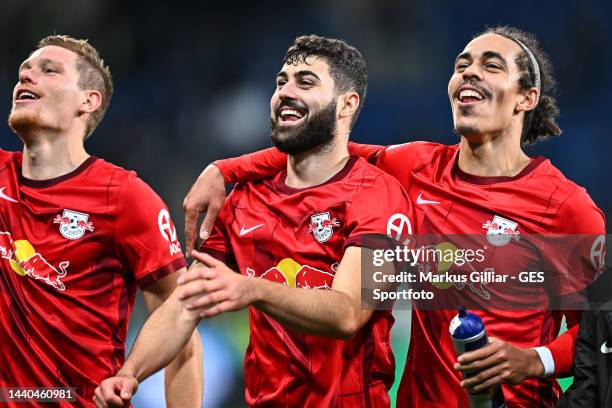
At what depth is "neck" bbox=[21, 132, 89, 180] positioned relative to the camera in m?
3.63

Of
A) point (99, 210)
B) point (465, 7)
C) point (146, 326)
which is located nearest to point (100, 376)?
point (146, 326)

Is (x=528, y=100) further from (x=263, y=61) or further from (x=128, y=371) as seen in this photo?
(x=263, y=61)

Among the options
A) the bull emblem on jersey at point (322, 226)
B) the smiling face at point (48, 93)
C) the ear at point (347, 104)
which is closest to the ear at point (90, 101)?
the smiling face at point (48, 93)

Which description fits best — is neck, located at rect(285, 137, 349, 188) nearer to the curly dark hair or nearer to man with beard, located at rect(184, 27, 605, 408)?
man with beard, located at rect(184, 27, 605, 408)

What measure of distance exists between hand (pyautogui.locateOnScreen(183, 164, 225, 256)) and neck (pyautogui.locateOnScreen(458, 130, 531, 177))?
984 millimetres

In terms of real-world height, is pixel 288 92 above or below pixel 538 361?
above

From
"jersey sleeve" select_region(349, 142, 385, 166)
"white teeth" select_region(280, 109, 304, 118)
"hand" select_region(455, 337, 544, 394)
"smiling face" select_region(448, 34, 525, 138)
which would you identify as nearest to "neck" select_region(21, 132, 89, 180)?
"white teeth" select_region(280, 109, 304, 118)

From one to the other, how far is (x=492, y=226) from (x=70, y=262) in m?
1.62

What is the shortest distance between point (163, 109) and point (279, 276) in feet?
17.1

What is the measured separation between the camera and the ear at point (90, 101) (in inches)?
152

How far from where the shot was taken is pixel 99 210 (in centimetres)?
349

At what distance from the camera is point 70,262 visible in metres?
3.44

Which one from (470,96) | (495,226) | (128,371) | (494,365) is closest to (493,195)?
(495,226)

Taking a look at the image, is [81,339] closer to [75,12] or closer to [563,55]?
[75,12]
